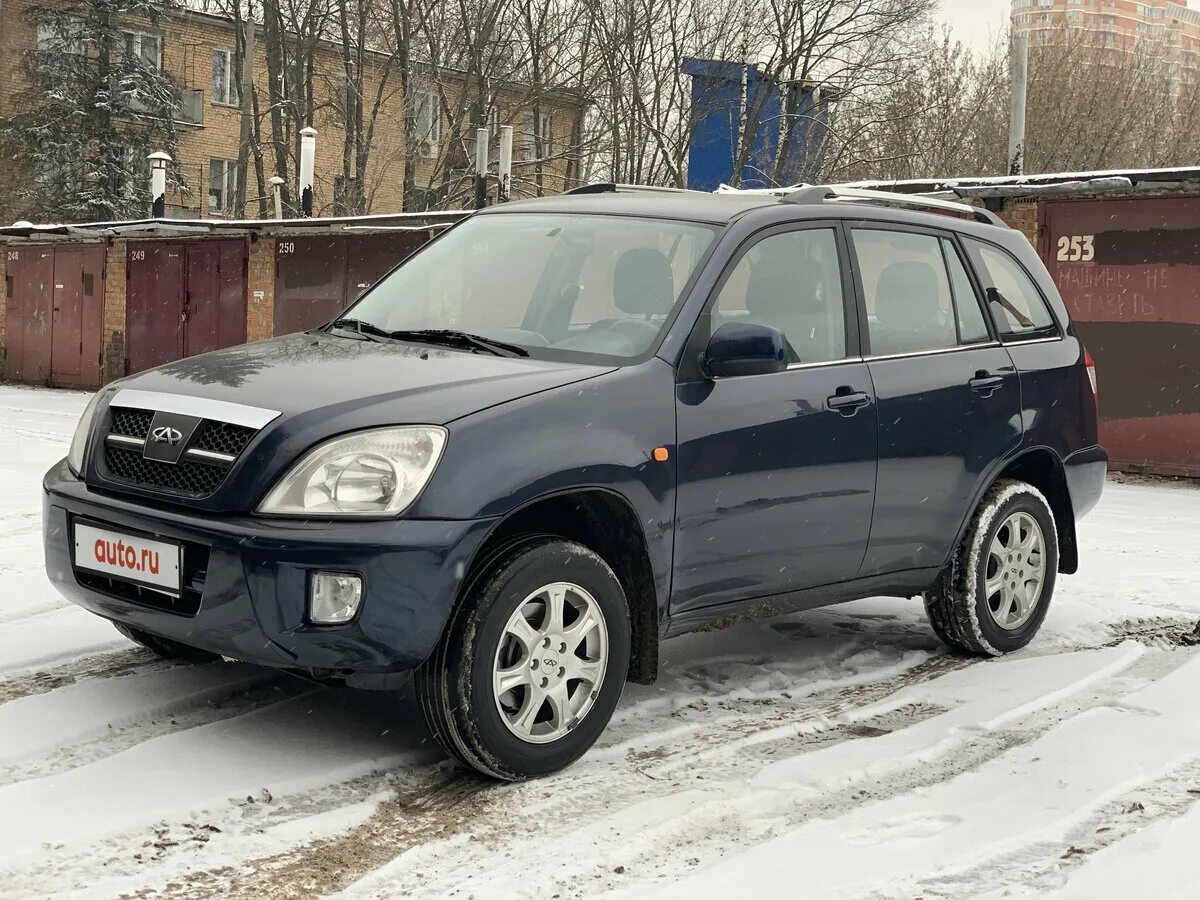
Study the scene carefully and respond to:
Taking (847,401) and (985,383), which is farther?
(985,383)

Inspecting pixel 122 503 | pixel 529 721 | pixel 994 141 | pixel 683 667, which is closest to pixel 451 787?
pixel 529 721

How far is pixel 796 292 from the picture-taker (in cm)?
514

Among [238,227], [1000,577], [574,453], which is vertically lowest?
[1000,577]

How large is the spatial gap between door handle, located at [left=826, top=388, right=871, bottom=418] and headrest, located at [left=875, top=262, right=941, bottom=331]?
41 cm

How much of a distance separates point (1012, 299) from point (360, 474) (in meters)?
3.34

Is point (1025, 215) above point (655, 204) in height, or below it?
above

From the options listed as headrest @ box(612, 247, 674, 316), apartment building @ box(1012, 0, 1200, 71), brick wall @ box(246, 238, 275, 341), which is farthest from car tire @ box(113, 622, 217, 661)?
apartment building @ box(1012, 0, 1200, 71)

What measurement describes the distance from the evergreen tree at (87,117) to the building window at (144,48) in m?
0.09

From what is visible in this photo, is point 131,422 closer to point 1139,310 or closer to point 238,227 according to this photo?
point 1139,310

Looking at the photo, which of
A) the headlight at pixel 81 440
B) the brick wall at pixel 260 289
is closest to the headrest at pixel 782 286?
the headlight at pixel 81 440

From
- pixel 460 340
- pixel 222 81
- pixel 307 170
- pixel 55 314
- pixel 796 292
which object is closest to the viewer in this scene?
pixel 460 340

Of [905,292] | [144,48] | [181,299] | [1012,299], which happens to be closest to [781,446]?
[905,292]

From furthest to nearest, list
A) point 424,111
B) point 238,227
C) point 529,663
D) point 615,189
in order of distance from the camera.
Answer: point 424,111 → point 238,227 → point 615,189 → point 529,663

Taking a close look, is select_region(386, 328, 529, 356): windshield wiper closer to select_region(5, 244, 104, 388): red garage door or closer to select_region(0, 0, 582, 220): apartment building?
select_region(5, 244, 104, 388): red garage door
